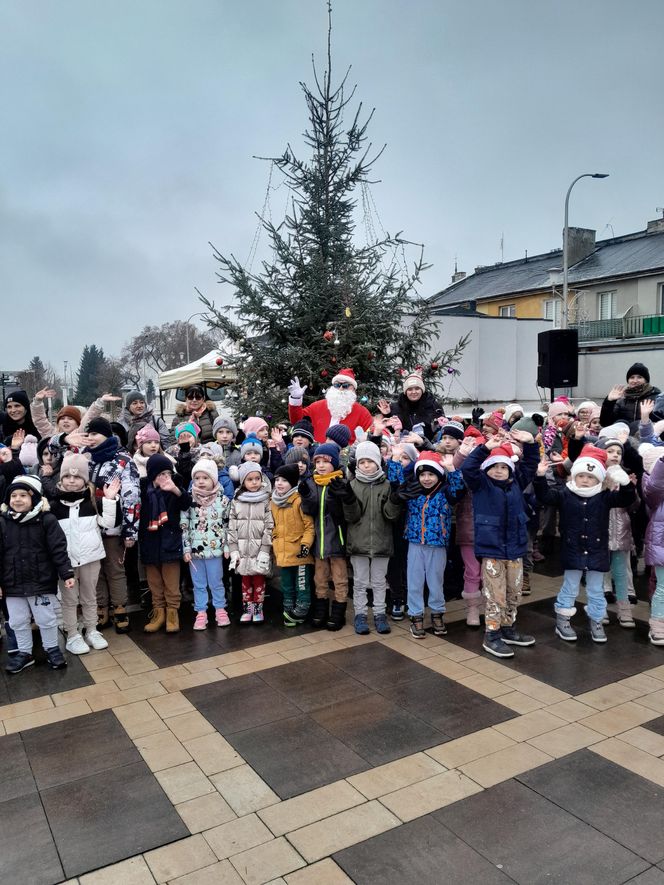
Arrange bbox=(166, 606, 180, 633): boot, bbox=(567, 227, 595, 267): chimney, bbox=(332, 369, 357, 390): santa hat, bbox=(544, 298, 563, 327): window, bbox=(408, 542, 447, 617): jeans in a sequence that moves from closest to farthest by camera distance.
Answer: bbox=(408, 542, 447, 617): jeans < bbox=(166, 606, 180, 633): boot < bbox=(332, 369, 357, 390): santa hat < bbox=(544, 298, 563, 327): window < bbox=(567, 227, 595, 267): chimney

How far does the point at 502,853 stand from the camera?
3.17 meters

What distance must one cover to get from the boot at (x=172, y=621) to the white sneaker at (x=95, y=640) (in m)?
0.57

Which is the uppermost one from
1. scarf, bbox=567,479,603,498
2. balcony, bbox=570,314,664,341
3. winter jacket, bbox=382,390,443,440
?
balcony, bbox=570,314,664,341

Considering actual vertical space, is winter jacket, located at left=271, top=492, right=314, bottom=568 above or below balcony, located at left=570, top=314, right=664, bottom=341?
below

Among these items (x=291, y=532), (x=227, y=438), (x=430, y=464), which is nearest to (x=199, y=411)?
(x=227, y=438)

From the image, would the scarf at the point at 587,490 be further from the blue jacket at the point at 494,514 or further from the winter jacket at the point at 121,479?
the winter jacket at the point at 121,479

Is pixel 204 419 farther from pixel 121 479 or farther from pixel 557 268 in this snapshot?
pixel 557 268

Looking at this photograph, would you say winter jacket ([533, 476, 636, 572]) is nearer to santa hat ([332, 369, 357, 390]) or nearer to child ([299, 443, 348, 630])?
child ([299, 443, 348, 630])

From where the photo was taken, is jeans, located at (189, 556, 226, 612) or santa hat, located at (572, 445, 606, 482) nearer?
santa hat, located at (572, 445, 606, 482)

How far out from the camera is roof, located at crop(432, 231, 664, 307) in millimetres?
31812

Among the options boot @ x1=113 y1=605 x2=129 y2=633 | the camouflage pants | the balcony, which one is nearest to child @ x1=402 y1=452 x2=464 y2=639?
the camouflage pants

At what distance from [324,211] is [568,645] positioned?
6.87m

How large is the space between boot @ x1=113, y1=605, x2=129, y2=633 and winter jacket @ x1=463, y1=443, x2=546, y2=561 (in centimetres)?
325

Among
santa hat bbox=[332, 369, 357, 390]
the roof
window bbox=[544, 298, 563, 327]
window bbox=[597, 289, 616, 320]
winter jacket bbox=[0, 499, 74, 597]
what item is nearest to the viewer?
winter jacket bbox=[0, 499, 74, 597]
